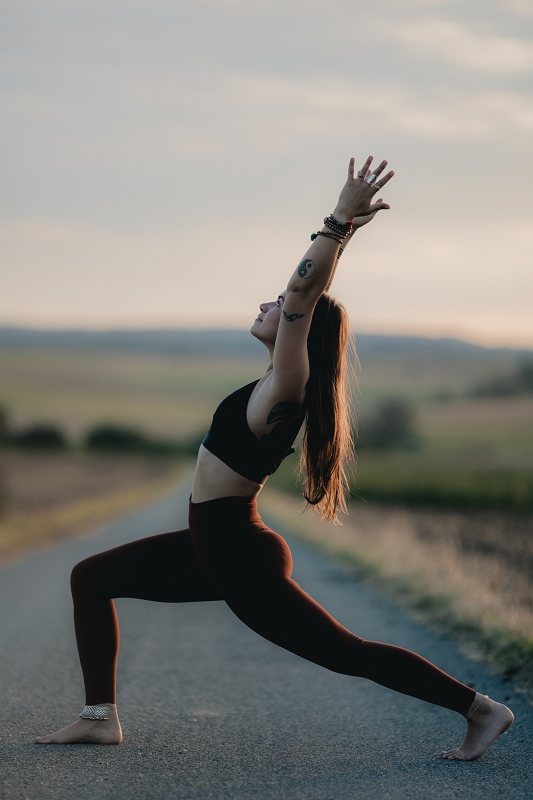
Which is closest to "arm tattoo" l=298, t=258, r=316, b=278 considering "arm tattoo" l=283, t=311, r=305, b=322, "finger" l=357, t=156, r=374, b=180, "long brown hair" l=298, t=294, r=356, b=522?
"arm tattoo" l=283, t=311, r=305, b=322

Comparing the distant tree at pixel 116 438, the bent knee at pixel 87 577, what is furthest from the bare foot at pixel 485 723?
the distant tree at pixel 116 438

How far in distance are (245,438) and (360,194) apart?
1025 millimetres

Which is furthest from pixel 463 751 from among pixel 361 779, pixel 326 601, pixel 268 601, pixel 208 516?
pixel 326 601

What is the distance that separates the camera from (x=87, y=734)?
12.7 feet

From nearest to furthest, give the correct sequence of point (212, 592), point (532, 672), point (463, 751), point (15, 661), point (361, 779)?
point (361, 779) < point (463, 751) < point (212, 592) < point (532, 672) < point (15, 661)

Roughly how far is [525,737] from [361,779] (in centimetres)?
102

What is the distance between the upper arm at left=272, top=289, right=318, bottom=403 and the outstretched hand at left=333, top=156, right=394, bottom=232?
0.36m

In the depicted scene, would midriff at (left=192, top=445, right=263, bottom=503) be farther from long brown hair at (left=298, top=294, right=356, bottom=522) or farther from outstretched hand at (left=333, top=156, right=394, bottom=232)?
outstretched hand at (left=333, top=156, right=394, bottom=232)

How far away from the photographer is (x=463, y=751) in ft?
11.9

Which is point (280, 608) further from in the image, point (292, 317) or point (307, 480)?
point (292, 317)

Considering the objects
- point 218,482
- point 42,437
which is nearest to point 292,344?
point 218,482

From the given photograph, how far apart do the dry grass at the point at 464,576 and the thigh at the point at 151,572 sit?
2.30 metres

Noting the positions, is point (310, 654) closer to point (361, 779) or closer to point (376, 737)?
point (361, 779)

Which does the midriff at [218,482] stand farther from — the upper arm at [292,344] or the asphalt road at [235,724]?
the asphalt road at [235,724]
